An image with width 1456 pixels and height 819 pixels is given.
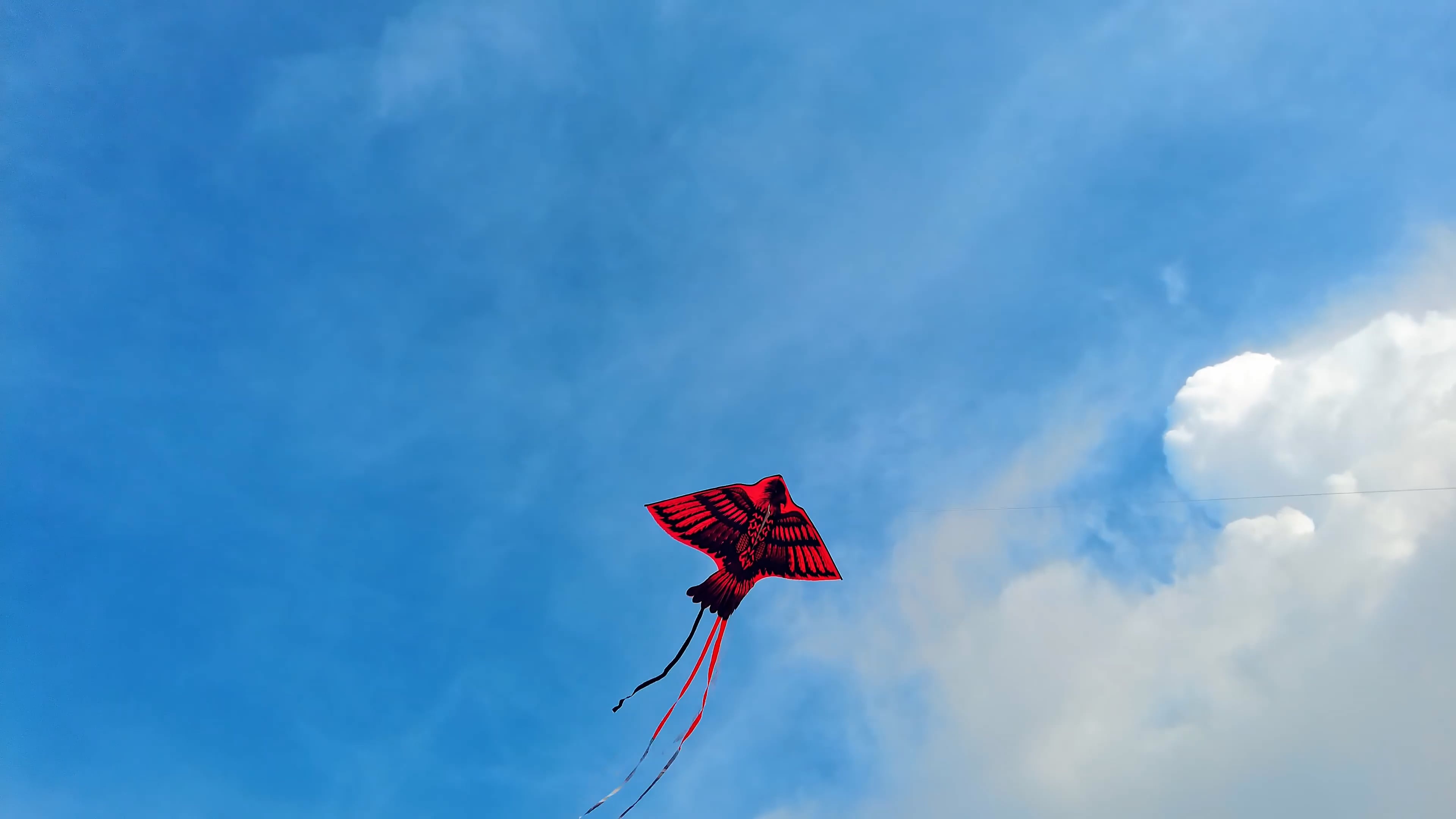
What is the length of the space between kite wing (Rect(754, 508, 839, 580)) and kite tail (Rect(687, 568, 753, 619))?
4.01 ft

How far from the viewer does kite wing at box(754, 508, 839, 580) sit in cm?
2641

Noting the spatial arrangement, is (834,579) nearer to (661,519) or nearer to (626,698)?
(661,519)

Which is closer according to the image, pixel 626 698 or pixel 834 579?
pixel 626 698

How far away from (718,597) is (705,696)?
3763 millimetres

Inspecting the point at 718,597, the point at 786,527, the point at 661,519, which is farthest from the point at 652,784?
the point at 786,527

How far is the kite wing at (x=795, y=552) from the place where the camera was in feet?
86.6

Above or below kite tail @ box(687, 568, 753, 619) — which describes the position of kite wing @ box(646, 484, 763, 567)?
above

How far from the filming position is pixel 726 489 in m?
25.2

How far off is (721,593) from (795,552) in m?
3.69

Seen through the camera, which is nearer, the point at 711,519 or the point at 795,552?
the point at 711,519

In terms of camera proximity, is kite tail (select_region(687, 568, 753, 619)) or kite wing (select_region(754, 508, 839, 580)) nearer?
kite tail (select_region(687, 568, 753, 619))

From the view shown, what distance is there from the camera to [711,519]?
25.4 m

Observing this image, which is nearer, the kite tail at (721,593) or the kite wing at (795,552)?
the kite tail at (721,593)

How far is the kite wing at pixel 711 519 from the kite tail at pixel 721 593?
640 mm
